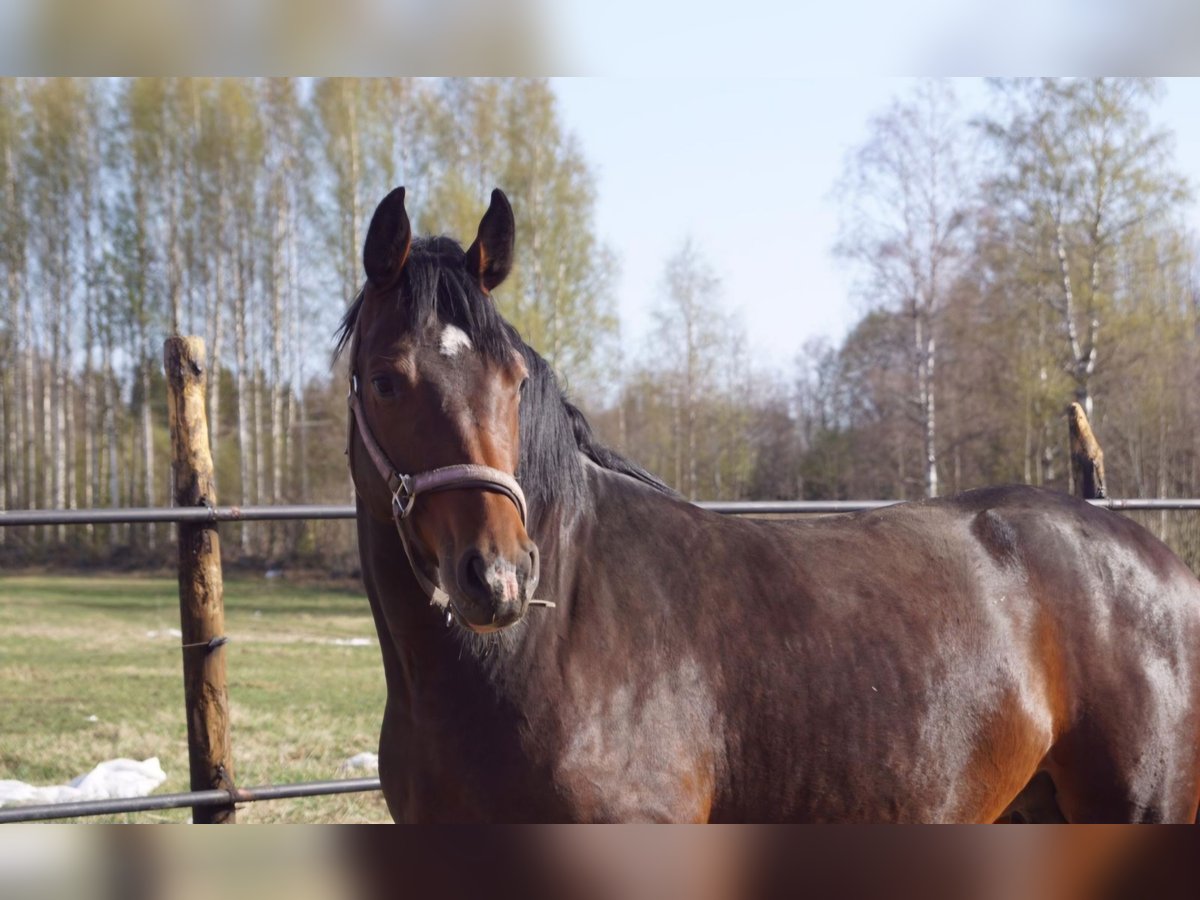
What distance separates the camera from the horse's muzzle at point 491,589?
176cm

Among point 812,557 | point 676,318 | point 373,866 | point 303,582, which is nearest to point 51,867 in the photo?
point 373,866

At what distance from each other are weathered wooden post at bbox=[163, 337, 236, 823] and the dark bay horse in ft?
4.88

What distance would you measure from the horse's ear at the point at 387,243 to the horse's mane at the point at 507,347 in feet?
0.09

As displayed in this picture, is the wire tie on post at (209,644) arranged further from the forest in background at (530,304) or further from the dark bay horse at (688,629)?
the forest in background at (530,304)

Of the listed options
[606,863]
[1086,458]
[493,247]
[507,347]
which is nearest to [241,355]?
[1086,458]

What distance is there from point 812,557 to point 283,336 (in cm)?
2178

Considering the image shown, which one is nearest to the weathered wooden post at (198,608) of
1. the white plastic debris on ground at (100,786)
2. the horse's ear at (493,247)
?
the white plastic debris on ground at (100,786)

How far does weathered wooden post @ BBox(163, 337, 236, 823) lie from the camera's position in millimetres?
3496

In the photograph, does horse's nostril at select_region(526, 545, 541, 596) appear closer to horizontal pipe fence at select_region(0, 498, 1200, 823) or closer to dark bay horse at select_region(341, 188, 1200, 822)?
dark bay horse at select_region(341, 188, 1200, 822)

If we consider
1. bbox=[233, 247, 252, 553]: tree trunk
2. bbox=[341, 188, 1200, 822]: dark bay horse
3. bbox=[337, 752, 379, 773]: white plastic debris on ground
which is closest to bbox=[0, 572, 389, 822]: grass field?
bbox=[337, 752, 379, 773]: white plastic debris on ground

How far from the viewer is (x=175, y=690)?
8.75 meters

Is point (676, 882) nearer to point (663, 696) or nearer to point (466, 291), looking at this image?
point (663, 696)

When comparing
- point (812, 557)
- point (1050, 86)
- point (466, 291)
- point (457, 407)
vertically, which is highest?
point (1050, 86)

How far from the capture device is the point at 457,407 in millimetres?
1950
